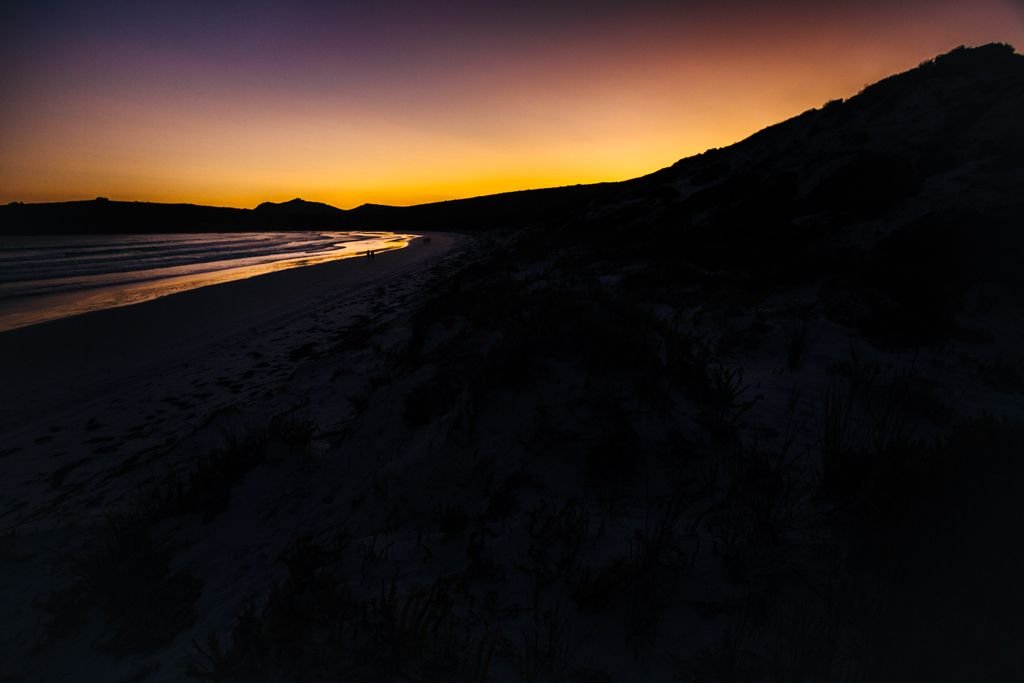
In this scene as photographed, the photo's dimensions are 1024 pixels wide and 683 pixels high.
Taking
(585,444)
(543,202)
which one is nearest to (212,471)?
(585,444)

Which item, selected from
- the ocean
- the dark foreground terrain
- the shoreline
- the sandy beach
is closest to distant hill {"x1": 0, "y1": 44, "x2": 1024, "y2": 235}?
the dark foreground terrain

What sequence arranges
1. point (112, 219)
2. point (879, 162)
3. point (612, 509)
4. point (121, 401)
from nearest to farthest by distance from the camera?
point (612, 509) → point (121, 401) → point (879, 162) → point (112, 219)

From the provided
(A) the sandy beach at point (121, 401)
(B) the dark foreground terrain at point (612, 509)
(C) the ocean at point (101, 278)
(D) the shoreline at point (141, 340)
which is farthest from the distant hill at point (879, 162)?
(C) the ocean at point (101, 278)

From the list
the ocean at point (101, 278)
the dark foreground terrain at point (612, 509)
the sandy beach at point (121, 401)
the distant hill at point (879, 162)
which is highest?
the distant hill at point (879, 162)

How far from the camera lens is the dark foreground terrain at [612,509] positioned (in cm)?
197

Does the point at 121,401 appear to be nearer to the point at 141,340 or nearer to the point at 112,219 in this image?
the point at 141,340

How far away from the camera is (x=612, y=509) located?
302cm

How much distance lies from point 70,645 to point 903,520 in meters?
4.85

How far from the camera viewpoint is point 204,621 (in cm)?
263

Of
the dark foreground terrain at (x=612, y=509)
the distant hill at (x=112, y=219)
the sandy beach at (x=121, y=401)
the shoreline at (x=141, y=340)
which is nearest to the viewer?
the dark foreground terrain at (x=612, y=509)

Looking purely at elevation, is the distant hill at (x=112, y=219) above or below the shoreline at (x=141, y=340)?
above

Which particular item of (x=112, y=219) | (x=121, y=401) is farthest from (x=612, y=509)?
→ (x=112, y=219)

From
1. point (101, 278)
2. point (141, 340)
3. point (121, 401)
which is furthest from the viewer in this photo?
point (101, 278)

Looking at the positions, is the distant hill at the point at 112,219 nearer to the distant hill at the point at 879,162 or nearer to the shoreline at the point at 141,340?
the shoreline at the point at 141,340
